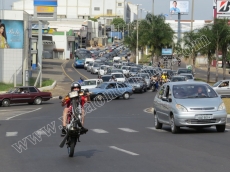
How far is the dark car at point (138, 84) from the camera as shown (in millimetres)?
52750

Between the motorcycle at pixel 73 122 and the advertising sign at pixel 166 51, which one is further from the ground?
the advertising sign at pixel 166 51

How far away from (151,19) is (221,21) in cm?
2142

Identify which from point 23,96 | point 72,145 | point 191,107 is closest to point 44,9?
point 23,96

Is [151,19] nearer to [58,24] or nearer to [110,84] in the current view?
[110,84]

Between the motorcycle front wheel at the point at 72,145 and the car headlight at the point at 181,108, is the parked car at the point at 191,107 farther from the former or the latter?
the motorcycle front wheel at the point at 72,145

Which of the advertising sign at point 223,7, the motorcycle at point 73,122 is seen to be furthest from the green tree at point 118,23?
the motorcycle at point 73,122

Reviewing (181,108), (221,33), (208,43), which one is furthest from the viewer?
(208,43)

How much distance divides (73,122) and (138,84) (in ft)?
130

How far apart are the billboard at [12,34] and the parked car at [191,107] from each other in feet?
142

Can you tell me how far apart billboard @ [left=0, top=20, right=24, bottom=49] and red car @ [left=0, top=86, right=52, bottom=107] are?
64.3 feet

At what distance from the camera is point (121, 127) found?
78.3 ft

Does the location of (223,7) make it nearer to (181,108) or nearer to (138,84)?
(138,84)

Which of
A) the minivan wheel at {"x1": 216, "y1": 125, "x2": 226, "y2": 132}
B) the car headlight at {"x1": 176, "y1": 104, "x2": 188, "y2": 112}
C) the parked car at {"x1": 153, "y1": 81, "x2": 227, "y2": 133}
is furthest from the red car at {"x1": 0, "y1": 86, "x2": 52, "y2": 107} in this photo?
the minivan wheel at {"x1": 216, "y1": 125, "x2": 226, "y2": 132}

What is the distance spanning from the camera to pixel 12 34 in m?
62.0
